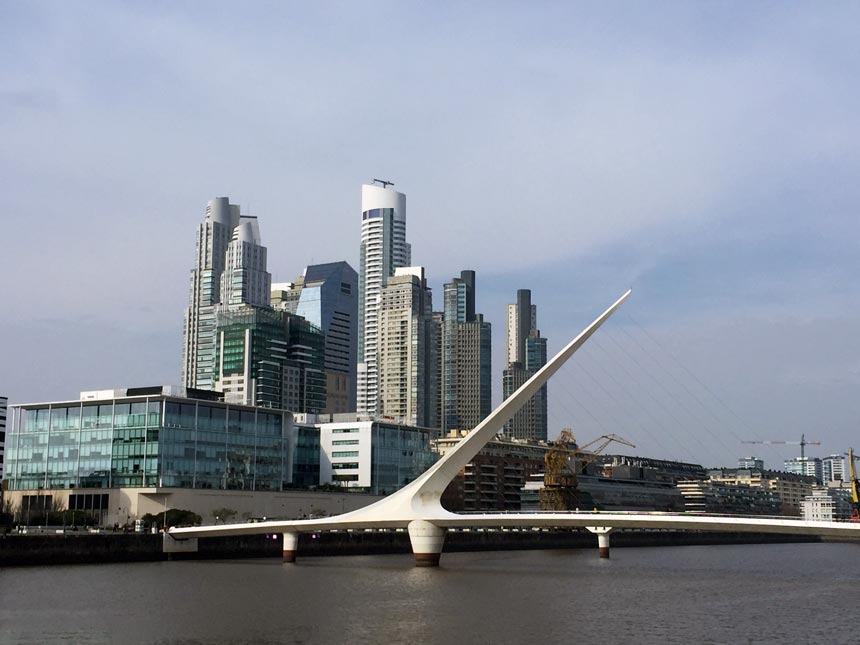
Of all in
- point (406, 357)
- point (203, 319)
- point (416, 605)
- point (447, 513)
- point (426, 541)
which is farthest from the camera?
point (406, 357)

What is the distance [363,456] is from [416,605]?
5284cm

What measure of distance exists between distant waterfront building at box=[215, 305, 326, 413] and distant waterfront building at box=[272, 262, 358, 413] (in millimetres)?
19102

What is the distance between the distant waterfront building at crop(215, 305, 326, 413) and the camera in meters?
158

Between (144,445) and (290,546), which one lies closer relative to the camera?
(290,546)

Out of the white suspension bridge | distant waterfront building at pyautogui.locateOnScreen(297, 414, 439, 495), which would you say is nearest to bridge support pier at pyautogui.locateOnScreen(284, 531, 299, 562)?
the white suspension bridge

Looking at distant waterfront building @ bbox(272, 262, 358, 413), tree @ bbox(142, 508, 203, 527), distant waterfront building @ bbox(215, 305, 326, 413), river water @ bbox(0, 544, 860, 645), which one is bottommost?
river water @ bbox(0, 544, 860, 645)

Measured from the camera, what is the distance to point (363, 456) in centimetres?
8506

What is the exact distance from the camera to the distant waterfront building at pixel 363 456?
84875 millimetres

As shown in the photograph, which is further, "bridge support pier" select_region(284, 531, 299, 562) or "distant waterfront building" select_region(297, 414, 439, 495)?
"distant waterfront building" select_region(297, 414, 439, 495)

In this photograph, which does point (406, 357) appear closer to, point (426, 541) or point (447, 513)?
point (426, 541)

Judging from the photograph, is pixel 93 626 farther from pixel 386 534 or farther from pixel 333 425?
pixel 333 425

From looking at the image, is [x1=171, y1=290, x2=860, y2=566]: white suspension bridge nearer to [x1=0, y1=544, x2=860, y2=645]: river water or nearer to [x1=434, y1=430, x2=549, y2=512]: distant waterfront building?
[x1=0, y1=544, x2=860, y2=645]: river water

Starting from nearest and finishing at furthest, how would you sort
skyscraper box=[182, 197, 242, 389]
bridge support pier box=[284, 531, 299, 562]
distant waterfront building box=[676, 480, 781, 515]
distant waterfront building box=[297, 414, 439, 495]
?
1. bridge support pier box=[284, 531, 299, 562]
2. distant waterfront building box=[297, 414, 439, 495]
3. distant waterfront building box=[676, 480, 781, 515]
4. skyscraper box=[182, 197, 242, 389]

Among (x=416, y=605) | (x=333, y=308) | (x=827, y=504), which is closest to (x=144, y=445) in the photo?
(x=416, y=605)
